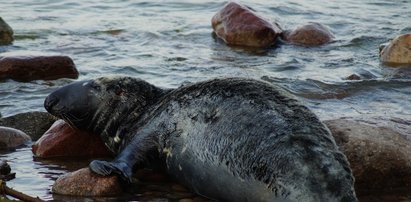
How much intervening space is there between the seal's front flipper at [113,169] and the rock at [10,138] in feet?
5.20

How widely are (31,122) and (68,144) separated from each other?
0.97 m

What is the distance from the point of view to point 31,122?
838cm

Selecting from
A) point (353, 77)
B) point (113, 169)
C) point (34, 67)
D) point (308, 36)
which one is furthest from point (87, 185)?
point (308, 36)

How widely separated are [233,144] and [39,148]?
2166 mm

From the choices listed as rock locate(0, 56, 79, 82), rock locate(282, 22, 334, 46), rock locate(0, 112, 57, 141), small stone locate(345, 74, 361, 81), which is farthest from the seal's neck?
rock locate(282, 22, 334, 46)

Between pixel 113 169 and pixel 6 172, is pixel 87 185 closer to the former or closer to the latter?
pixel 113 169

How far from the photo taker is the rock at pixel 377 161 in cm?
660

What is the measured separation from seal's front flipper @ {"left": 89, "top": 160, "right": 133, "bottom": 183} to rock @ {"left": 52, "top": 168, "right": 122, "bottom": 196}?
0.04m

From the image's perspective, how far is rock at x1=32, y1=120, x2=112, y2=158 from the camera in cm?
751

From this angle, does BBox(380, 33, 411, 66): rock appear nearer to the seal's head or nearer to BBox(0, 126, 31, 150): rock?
the seal's head

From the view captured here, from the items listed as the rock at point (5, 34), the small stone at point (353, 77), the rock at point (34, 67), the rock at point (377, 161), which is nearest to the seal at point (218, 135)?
the rock at point (377, 161)

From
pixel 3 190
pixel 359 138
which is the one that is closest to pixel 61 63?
pixel 359 138

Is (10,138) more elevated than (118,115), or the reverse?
(118,115)

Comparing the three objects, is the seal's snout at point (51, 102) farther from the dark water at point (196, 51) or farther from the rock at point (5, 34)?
the rock at point (5, 34)
